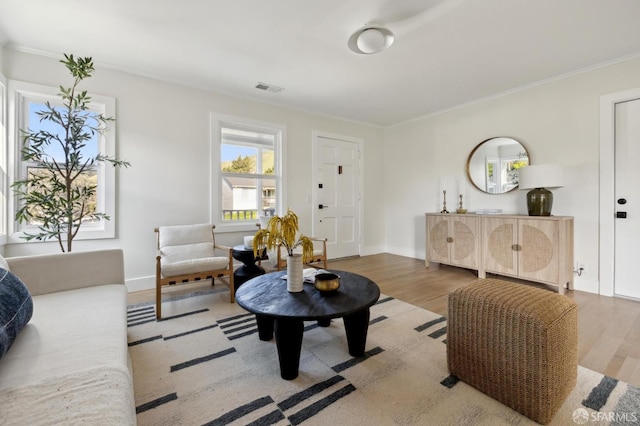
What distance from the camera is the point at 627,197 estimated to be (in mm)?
2836

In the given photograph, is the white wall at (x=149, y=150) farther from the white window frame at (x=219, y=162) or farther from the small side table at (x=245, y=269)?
the small side table at (x=245, y=269)

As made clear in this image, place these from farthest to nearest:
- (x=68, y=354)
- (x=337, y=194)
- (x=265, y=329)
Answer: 1. (x=337, y=194)
2. (x=265, y=329)
3. (x=68, y=354)

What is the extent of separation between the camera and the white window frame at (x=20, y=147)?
2596mm

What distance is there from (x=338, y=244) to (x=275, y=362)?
321 cm

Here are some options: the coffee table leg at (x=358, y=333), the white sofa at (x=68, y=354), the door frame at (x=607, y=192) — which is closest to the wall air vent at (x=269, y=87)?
the white sofa at (x=68, y=354)

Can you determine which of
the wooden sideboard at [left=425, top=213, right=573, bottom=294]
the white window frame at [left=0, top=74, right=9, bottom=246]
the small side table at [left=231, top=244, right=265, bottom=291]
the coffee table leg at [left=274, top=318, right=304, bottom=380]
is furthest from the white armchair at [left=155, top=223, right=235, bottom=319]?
the wooden sideboard at [left=425, top=213, right=573, bottom=294]

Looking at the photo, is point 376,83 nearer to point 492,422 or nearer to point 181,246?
point 181,246

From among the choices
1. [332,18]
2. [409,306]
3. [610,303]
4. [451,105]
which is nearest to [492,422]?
[409,306]

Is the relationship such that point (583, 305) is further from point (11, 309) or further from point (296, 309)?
point (11, 309)

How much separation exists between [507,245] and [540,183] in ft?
2.52

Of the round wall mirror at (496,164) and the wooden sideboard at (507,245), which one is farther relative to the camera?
the round wall mirror at (496,164)

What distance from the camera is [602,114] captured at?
9.68ft

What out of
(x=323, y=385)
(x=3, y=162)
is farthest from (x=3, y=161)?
(x=323, y=385)

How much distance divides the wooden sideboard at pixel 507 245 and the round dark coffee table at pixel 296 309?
2.28 meters
